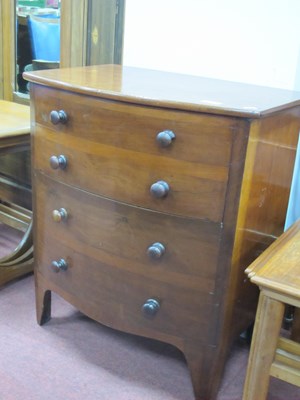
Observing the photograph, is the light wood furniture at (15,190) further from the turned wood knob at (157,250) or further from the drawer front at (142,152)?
the turned wood knob at (157,250)

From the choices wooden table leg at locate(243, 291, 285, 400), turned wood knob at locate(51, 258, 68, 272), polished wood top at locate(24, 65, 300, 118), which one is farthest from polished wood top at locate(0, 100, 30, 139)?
wooden table leg at locate(243, 291, 285, 400)

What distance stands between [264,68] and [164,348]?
986 mm

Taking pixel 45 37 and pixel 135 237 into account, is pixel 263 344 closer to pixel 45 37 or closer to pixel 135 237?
pixel 135 237

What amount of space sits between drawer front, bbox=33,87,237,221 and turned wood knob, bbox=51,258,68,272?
271mm

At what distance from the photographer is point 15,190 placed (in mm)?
2463

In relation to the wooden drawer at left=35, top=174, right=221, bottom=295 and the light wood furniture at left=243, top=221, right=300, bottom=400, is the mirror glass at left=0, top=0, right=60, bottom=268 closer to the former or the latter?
the wooden drawer at left=35, top=174, right=221, bottom=295

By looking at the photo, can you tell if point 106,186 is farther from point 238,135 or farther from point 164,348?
point 164,348

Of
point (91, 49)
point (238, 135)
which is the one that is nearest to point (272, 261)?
point (238, 135)

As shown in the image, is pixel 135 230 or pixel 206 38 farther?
pixel 206 38

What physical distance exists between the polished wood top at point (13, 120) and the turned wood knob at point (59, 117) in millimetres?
503

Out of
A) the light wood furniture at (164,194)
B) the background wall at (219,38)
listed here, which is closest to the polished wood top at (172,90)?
the light wood furniture at (164,194)

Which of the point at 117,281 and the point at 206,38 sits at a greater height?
the point at 206,38

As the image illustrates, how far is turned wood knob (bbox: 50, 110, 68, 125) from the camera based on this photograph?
135cm

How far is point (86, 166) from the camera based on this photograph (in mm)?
1361
